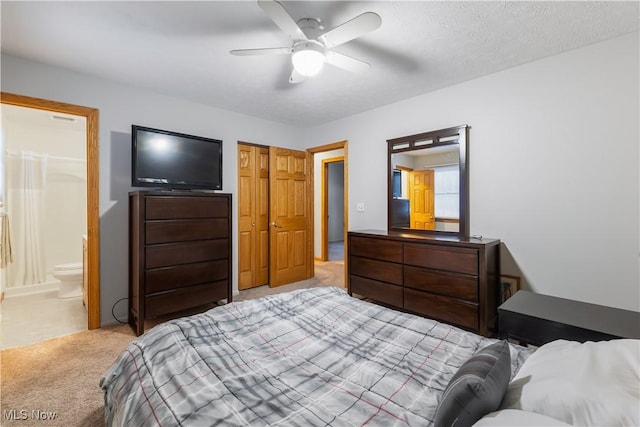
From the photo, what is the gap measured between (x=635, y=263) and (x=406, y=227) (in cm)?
189

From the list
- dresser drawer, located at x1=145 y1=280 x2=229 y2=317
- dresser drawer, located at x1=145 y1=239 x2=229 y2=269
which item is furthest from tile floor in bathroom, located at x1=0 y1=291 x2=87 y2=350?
dresser drawer, located at x1=145 y1=239 x2=229 y2=269

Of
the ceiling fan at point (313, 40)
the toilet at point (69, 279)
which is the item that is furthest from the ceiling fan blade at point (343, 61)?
the toilet at point (69, 279)

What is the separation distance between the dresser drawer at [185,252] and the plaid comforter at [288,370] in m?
1.32

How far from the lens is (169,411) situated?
0.94 metres

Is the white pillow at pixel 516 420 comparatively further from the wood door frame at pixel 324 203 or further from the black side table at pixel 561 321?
the wood door frame at pixel 324 203

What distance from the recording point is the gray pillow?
2.60 ft

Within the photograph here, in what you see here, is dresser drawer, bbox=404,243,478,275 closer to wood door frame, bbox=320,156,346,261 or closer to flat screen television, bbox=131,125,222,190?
flat screen television, bbox=131,125,222,190

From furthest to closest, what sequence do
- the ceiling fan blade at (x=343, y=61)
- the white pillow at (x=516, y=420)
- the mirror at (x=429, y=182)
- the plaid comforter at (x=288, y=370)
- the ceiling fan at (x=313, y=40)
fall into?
the mirror at (x=429, y=182) < the ceiling fan blade at (x=343, y=61) < the ceiling fan at (x=313, y=40) < the plaid comforter at (x=288, y=370) < the white pillow at (x=516, y=420)

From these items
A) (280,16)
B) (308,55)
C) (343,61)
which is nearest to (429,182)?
(343,61)

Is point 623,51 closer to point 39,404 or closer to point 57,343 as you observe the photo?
point 39,404

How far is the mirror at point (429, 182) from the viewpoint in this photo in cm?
300

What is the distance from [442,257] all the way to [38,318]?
4.26m

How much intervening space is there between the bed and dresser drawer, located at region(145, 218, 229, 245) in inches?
52.9

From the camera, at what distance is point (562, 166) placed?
242cm
